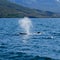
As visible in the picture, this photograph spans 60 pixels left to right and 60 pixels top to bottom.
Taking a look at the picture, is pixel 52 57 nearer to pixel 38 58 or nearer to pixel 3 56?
pixel 38 58

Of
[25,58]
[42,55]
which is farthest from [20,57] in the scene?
[42,55]

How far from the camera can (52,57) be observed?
127 feet

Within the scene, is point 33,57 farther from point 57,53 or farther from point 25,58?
point 57,53

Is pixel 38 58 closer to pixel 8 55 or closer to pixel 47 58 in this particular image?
→ pixel 47 58

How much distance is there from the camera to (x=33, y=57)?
126 feet

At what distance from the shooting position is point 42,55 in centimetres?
4019

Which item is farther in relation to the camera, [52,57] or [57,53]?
[57,53]

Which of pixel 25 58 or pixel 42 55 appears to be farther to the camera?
pixel 42 55

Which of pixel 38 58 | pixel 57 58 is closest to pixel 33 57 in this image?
pixel 38 58

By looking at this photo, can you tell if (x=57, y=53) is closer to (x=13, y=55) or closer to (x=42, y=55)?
(x=42, y=55)

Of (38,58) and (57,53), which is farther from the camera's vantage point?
(57,53)

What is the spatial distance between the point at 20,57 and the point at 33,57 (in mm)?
1846

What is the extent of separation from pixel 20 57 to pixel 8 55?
224 centimetres

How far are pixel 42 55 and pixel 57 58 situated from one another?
3.04 metres
